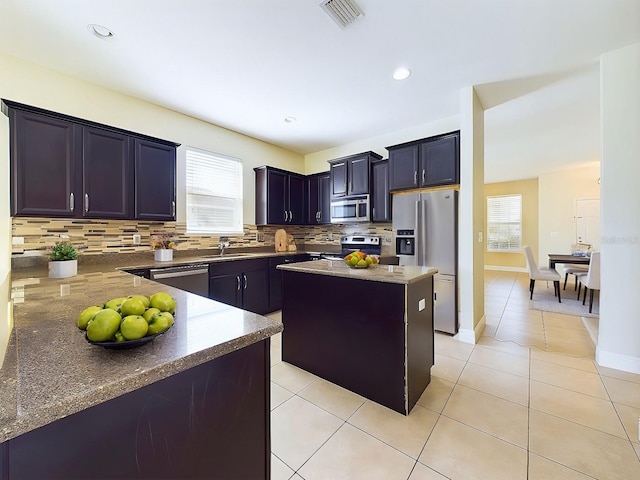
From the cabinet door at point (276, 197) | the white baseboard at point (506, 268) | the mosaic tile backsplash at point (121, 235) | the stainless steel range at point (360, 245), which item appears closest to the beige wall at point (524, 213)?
the white baseboard at point (506, 268)

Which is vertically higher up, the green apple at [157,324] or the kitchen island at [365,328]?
the green apple at [157,324]

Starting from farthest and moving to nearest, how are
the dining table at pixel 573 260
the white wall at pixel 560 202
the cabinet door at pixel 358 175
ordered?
the white wall at pixel 560 202 < the dining table at pixel 573 260 < the cabinet door at pixel 358 175

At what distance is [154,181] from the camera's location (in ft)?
10.1

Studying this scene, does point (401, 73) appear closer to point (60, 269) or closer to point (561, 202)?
point (60, 269)

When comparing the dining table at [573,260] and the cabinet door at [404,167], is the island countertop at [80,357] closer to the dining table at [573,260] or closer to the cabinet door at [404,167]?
the cabinet door at [404,167]

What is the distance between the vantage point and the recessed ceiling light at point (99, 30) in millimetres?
2086

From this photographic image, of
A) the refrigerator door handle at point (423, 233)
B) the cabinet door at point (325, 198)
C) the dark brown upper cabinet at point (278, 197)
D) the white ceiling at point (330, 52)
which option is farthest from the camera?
the cabinet door at point (325, 198)

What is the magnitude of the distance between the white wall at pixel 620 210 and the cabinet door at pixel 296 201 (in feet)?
12.5

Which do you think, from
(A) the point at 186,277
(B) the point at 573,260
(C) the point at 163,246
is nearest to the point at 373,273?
(A) the point at 186,277

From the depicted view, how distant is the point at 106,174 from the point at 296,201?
273 cm

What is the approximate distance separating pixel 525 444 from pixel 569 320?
9.85 feet

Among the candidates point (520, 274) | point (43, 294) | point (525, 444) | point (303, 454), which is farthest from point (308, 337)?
point (520, 274)

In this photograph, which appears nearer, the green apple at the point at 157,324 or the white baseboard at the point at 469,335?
the green apple at the point at 157,324

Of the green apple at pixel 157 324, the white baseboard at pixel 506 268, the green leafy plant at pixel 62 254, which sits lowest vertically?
the white baseboard at pixel 506 268
